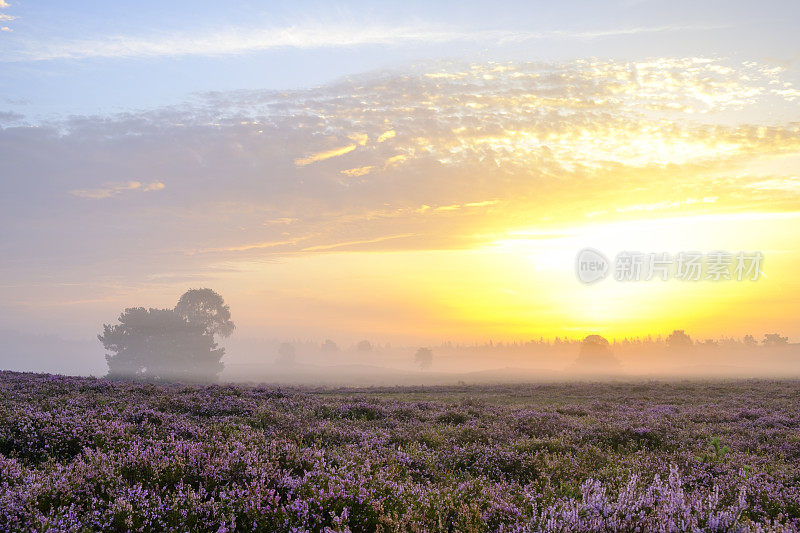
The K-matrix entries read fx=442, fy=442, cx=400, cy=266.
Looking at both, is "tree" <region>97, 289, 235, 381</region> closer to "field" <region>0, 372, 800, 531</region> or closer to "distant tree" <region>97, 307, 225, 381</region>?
"distant tree" <region>97, 307, 225, 381</region>

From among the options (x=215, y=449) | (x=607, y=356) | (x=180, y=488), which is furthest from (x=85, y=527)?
(x=607, y=356)

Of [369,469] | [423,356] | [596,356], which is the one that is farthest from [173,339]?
[596,356]

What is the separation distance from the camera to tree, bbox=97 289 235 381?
2913 inches

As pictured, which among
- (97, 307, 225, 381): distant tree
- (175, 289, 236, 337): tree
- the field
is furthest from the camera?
(175, 289, 236, 337): tree

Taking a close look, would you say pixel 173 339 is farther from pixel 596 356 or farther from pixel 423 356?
pixel 596 356

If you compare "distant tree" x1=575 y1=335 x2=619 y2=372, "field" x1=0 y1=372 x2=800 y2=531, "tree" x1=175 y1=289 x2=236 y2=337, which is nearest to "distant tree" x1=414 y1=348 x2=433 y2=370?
"distant tree" x1=575 y1=335 x2=619 y2=372

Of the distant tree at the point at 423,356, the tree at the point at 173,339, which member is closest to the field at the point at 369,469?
the tree at the point at 173,339

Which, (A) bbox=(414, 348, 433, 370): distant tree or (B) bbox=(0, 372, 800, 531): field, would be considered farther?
(A) bbox=(414, 348, 433, 370): distant tree

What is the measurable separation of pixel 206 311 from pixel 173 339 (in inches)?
326

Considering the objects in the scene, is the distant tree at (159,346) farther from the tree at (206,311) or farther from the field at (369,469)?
the field at (369,469)

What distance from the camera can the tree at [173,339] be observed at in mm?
74000

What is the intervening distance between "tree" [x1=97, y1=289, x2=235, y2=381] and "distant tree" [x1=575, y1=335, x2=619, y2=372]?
146071mm

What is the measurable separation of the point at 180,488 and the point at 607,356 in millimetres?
197378

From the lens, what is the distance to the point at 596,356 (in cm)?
17838
